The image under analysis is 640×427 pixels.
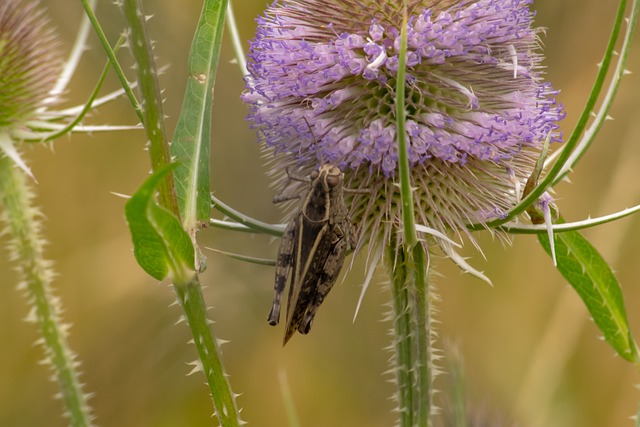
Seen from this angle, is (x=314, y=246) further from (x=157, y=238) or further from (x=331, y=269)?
(x=157, y=238)

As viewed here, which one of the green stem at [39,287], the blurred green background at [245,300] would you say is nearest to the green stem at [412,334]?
the green stem at [39,287]

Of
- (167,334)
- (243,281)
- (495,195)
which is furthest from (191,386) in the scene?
(495,195)

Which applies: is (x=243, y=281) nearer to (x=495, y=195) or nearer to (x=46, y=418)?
(x=46, y=418)

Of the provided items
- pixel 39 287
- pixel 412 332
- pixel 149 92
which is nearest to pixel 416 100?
pixel 412 332

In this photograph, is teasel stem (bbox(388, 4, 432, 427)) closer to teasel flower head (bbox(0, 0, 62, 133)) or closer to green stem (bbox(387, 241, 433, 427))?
green stem (bbox(387, 241, 433, 427))

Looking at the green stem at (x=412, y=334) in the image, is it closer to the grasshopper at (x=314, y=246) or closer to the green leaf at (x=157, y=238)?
the grasshopper at (x=314, y=246)
